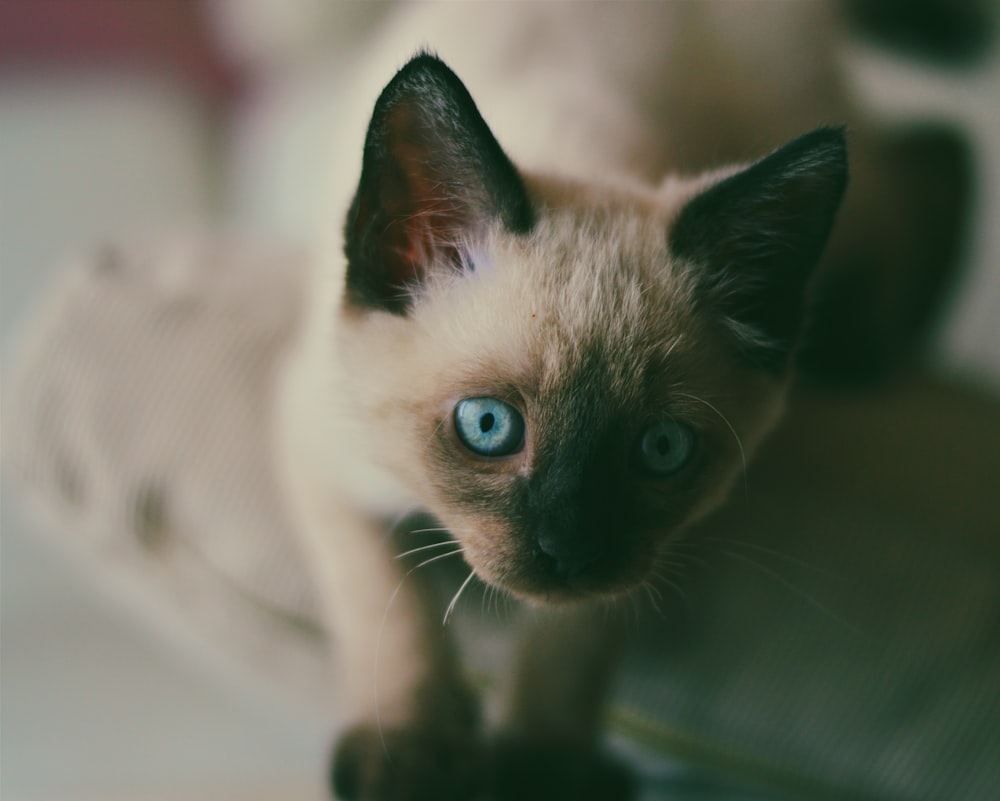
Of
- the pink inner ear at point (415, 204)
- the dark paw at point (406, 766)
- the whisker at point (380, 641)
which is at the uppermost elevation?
the pink inner ear at point (415, 204)

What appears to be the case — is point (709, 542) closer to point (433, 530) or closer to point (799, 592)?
point (799, 592)

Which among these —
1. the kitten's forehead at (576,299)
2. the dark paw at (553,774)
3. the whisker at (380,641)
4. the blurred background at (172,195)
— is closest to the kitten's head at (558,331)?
the kitten's forehead at (576,299)

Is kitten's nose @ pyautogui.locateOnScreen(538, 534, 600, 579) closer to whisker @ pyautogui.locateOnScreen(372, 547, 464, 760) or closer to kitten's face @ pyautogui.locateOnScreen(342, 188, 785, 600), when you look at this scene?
kitten's face @ pyautogui.locateOnScreen(342, 188, 785, 600)

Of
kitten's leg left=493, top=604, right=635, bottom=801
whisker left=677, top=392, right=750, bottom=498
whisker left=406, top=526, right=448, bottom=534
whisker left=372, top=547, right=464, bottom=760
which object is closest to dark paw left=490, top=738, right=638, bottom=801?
kitten's leg left=493, top=604, right=635, bottom=801

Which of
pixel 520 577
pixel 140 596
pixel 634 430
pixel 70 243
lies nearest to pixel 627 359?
pixel 634 430

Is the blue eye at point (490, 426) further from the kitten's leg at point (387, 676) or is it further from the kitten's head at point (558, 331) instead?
the kitten's leg at point (387, 676)

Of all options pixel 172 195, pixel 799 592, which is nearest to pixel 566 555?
pixel 799 592

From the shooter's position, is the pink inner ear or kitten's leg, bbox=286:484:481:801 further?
kitten's leg, bbox=286:484:481:801
